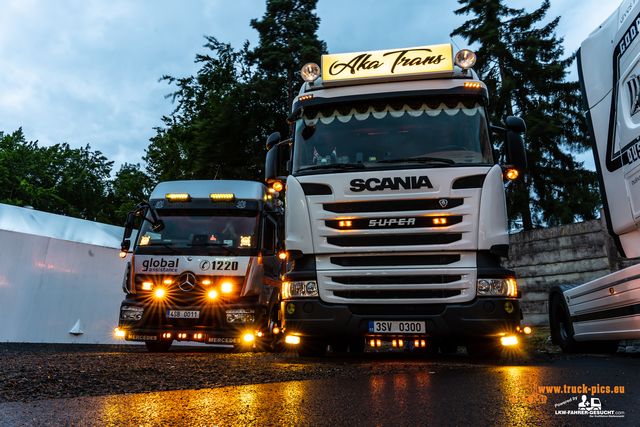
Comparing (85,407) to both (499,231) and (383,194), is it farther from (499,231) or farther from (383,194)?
(499,231)

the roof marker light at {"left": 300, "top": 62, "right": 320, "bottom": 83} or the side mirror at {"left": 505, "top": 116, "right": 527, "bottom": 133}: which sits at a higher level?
the roof marker light at {"left": 300, "top": 62, "right": 320, "bottom": 83}

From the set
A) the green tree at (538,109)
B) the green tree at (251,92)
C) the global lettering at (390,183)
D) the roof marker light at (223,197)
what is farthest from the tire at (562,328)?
the green tree at (251,92)

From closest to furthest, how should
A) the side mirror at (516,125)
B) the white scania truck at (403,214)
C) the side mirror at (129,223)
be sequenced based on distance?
the white scania truck at (403,214) < the side mirror at (516,125) < the side mirror at (129,223)

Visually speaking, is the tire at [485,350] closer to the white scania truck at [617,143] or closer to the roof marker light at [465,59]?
the white scania truck at [617,143]

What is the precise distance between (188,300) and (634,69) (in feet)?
23.2

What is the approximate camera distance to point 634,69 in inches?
208

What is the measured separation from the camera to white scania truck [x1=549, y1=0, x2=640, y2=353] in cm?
537

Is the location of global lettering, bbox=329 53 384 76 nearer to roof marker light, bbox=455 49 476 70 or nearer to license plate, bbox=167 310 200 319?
roof marker light, bbox=455 49 476 70

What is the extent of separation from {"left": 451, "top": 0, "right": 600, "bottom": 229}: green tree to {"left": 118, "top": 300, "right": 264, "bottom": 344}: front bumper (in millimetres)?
12156

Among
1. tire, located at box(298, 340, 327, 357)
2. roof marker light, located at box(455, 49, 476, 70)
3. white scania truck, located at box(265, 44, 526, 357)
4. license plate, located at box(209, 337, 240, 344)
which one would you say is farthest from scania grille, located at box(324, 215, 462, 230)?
license plate, located at box(209, 337, 240, 344)

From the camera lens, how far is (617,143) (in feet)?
18.6

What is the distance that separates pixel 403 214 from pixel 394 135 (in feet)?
3.64

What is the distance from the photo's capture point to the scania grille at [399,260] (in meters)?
5.72

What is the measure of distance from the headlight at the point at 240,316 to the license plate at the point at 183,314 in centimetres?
51
